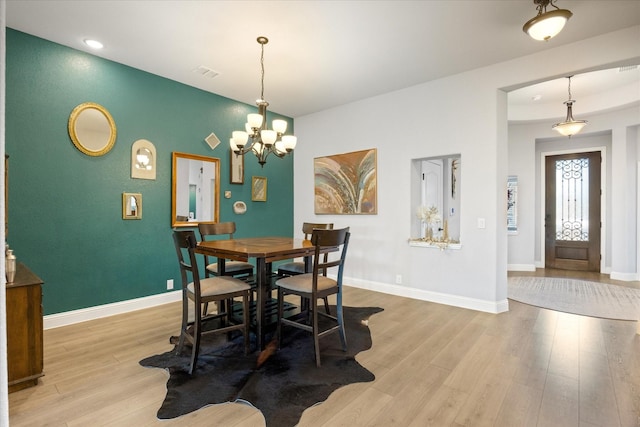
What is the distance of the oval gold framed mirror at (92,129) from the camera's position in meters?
3.23

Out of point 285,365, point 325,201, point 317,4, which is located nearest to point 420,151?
point 325,201

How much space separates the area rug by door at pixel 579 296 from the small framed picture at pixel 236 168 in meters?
4.25

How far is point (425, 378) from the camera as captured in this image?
2.18m

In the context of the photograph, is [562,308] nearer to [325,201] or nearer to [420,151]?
[420,151]

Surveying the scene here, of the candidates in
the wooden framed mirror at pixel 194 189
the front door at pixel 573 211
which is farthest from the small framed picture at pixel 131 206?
the front door at pixel 573 211

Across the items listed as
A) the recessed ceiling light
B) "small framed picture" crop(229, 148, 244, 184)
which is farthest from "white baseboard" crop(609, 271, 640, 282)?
the recessed ceiling light

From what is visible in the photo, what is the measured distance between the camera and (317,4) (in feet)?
8.30

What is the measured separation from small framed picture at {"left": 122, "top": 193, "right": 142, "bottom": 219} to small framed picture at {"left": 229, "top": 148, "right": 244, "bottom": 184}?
1.31 meters

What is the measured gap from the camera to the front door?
5.96 m

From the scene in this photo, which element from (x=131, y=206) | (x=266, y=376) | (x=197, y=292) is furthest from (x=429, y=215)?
(x=131, y=206)

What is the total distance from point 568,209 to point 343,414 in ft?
22.0

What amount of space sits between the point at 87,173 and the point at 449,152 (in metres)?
4.22

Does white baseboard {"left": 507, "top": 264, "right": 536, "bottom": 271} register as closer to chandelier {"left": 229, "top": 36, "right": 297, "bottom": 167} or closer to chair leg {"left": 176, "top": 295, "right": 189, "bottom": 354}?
chandelier {"left": 229, "top": 36, "right": 297, "bottom": 167}

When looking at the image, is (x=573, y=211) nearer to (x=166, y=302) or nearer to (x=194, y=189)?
(x=194, y=189)
